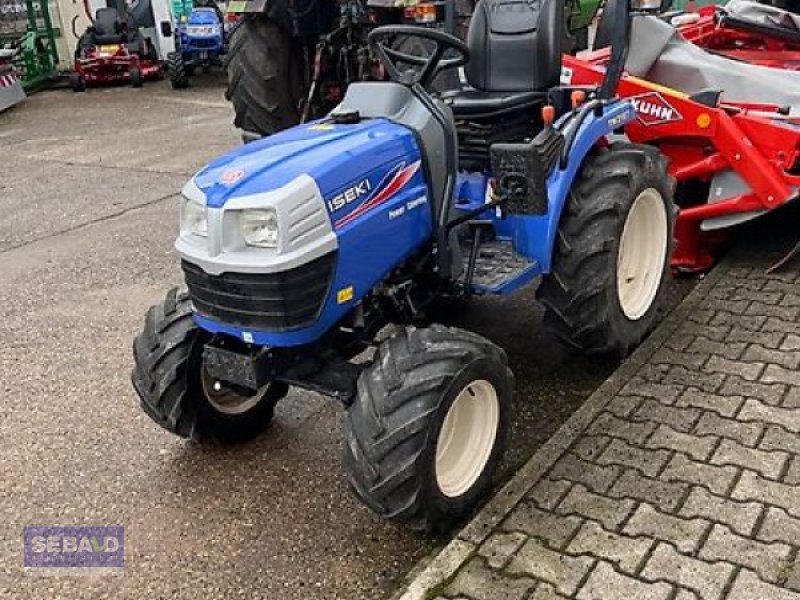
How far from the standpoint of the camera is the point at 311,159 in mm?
2510

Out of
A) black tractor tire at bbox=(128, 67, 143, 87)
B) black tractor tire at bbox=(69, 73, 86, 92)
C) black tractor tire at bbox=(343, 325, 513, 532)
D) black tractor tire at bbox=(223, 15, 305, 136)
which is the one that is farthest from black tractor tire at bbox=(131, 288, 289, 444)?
black tractor tire at bbox=(69, 73, 86, 92)

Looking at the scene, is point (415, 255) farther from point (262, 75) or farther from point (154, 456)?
point (262, 75)

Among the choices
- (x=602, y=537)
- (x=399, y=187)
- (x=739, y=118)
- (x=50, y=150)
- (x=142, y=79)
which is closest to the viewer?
(x=602, y=537)

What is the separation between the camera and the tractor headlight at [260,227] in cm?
235

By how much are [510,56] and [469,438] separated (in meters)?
1.55

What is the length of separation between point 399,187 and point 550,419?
1.02 metres

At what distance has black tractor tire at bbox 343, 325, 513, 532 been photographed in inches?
90.8

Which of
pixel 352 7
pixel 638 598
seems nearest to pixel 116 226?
pixel 352 7

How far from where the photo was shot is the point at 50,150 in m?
8.15

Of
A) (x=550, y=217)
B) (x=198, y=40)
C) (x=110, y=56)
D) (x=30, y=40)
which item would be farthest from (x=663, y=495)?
(x=30, y=40)

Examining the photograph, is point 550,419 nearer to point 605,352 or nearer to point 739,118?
point 605,352

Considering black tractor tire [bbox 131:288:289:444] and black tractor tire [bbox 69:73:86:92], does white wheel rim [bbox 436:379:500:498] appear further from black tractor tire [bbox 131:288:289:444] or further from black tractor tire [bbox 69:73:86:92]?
black tractor tire [bbox 69:73:86:92]

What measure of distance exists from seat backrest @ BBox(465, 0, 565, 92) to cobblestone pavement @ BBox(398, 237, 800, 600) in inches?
45.0

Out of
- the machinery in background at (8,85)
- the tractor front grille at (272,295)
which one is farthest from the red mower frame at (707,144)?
the machinery in background at (8,85)
